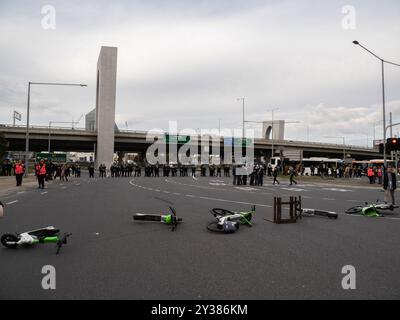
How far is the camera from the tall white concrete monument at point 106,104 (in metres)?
70.1

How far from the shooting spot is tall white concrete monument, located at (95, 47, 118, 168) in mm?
70125

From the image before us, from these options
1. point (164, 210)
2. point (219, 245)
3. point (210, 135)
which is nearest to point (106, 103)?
point (210, 135)

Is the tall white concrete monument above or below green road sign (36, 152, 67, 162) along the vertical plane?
above

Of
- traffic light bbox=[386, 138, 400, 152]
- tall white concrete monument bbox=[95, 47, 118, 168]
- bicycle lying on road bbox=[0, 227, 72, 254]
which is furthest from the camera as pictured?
tall white concrete monument bbox=[95, 47, 118, 168]

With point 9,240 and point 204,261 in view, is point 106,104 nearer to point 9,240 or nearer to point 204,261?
point 9,240

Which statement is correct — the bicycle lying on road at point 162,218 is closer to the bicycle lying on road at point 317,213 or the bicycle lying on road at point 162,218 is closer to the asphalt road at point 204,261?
the asphalt road at point 204,261

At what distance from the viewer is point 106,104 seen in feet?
238

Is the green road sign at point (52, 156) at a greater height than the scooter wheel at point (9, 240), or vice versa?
the green road sign at point (52, 156)

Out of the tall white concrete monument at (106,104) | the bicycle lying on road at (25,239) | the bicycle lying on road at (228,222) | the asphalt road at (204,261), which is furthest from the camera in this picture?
the tall white concrete monument at (106,104)

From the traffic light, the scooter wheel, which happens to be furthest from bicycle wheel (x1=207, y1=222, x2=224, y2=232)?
the traffic light

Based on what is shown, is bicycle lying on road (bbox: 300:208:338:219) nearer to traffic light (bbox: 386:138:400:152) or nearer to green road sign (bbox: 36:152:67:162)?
traffic light (bbox: 386:138:400:152)

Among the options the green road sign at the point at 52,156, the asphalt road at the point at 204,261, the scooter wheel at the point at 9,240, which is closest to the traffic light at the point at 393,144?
the asphalt road at the point at 204,261

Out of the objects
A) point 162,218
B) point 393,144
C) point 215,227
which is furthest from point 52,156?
point 215,227

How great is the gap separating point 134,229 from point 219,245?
8.45 ft
